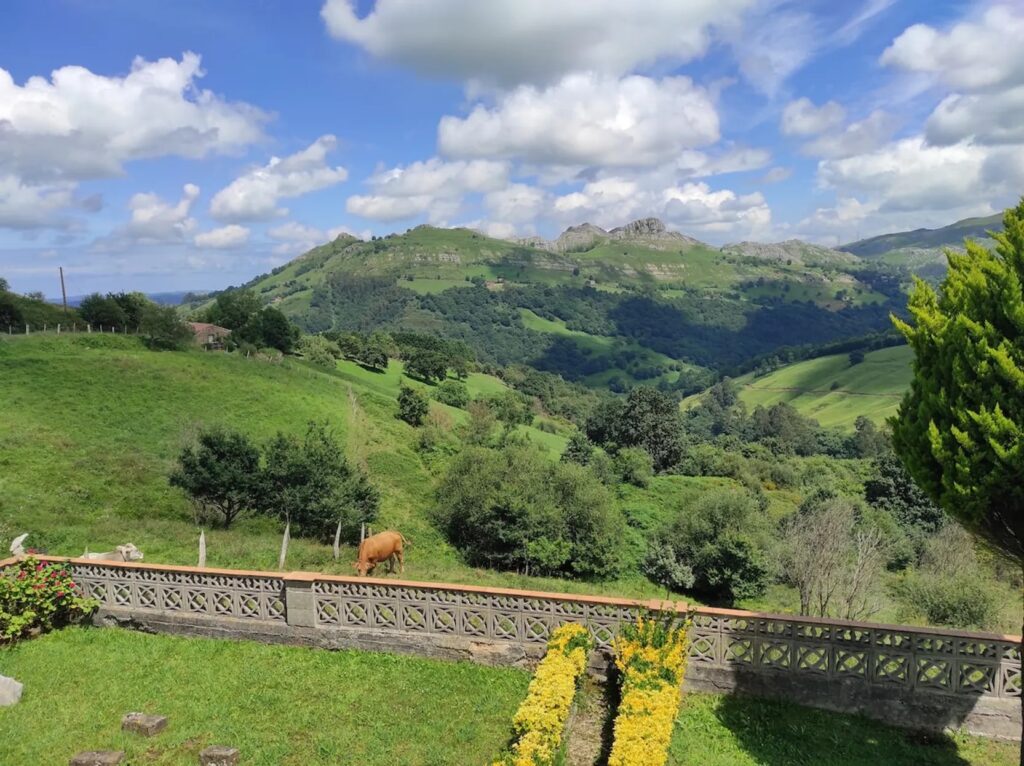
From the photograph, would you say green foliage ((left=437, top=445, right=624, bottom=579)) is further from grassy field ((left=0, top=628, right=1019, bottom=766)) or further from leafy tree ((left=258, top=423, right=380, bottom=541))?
grassy field ((left=0, top=628, right=1019, bottom=766))

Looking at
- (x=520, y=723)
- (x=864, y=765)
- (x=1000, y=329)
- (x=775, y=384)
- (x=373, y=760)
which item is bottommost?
(x=775, y=384)

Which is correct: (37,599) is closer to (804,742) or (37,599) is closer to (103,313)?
(804,742)

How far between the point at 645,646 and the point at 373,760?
15.5 feet

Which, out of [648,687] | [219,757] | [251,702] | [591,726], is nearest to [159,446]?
[251,702]

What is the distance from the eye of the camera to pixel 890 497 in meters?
61.4

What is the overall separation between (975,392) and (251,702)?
1183cm

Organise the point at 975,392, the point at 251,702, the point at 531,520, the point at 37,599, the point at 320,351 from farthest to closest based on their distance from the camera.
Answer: the point at 320,351 → the point at 531,520 → the point at 37,599 → the point at 251,702 → the point at 975,392

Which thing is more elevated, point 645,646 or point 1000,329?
point 1000,329

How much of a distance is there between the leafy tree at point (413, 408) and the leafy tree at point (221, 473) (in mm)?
37605

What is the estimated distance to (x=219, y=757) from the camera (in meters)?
8.79

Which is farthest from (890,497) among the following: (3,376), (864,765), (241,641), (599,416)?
(3,376)

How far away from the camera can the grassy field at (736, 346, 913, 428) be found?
5664 inches

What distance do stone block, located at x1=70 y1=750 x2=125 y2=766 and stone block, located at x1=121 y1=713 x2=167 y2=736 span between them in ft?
2.05

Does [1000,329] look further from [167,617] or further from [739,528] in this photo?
[739,528]
